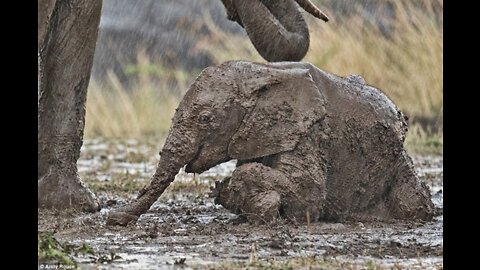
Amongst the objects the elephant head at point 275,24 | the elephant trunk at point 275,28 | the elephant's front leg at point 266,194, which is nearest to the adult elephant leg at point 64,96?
the elephant head at point 275,24

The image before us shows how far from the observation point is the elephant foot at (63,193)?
9.21 meters

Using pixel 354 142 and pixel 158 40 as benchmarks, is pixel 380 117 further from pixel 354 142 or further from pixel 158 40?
pixel 158 40

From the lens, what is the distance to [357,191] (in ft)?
29.0

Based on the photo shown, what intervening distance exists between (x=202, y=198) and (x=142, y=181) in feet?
5.08

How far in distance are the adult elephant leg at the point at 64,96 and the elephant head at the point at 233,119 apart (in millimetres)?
1196

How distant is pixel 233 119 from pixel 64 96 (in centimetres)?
154

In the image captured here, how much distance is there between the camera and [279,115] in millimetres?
8453

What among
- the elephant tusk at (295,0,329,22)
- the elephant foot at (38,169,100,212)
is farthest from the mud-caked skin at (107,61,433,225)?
the elephant foot at (38,169,100,212)

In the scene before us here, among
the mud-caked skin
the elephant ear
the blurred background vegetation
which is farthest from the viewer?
the blurred background vegetation

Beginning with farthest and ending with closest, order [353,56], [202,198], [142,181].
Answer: [353,56]
[142,181]
[202,198]

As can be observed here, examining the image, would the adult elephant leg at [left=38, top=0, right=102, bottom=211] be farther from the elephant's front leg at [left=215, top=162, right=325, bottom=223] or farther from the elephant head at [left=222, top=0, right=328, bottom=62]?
the elephant's front leg at [left=215, top=162, right=325, bottom=223]

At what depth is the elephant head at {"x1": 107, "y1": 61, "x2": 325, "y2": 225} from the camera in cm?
814

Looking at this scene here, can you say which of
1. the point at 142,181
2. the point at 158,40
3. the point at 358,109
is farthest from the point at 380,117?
the point at 158,40

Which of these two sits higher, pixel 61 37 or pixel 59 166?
pixel 61 37
